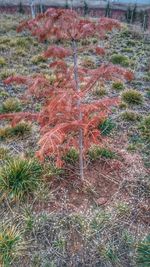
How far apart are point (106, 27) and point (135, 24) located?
31.2ft

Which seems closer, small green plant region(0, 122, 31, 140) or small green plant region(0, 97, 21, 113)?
small green plant region(0, 122, 31, 140)

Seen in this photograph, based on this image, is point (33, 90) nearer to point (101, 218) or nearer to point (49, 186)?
point (49, 186)

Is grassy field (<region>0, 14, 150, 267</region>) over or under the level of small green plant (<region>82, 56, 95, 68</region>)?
under

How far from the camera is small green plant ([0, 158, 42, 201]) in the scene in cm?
326

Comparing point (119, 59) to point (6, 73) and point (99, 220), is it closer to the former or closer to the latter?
point (6, 73)

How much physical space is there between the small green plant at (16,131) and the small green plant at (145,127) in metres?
1.78

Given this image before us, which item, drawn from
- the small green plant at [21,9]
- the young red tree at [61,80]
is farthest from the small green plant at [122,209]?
the small green plant at [21,9]

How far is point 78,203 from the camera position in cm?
332

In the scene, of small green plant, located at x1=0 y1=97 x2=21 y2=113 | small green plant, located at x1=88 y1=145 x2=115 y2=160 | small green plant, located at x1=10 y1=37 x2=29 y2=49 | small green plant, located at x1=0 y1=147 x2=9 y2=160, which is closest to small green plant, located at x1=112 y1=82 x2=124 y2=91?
small green plant, located at x1=0 y1=97 x2=21 y2=113

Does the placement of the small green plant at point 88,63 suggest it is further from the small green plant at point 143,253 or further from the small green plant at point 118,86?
the small green plant at point 143,253

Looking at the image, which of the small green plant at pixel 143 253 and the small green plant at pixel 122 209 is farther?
the small green plant at pixel 122 209

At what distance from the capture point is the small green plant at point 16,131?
441 centimetres

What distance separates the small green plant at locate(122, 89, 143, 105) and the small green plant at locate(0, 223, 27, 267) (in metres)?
3.45

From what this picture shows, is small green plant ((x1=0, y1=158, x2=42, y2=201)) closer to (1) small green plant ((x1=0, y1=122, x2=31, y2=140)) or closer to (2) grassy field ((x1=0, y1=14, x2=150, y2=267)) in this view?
(2) grassy field ((x1=0, y1=14, x2=150, y2=267))
